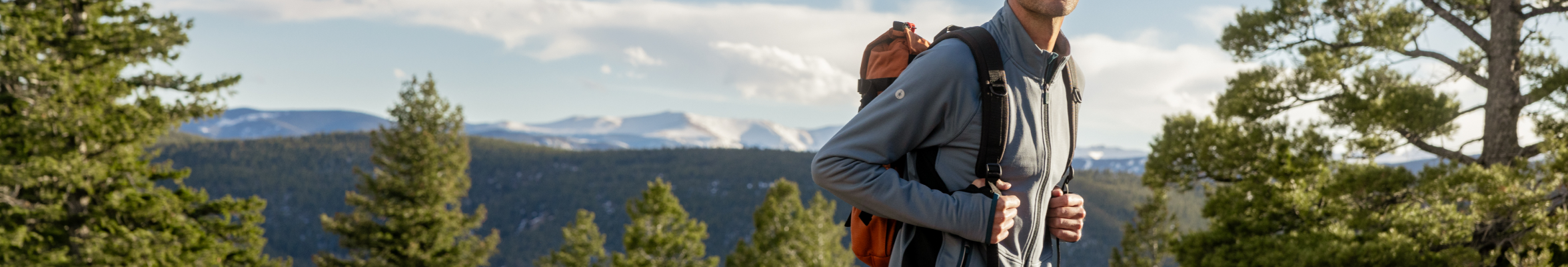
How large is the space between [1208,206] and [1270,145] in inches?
62.2

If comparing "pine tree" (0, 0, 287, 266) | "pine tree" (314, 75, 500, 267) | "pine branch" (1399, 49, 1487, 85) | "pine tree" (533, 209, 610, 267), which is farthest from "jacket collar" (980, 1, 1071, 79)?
"pine tree" (533, 209, 610, 267)

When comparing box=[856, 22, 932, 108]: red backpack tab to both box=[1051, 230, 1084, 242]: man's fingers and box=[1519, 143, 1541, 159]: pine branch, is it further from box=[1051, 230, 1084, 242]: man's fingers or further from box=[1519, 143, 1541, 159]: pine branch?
box=[1519, 143, 1541, 159]: pine branch

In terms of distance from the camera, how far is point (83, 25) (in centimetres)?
1511

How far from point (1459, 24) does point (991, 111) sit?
15.2 meters

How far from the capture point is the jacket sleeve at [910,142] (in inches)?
70.5

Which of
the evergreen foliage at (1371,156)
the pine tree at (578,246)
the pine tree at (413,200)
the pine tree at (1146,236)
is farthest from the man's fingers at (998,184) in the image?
the pine tree at (578,246)

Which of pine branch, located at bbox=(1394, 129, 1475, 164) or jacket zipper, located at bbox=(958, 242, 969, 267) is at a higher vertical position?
pine branch, located at bbox=(1394, 129, 1475, 164)

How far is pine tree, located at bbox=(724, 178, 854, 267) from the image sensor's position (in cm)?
3869

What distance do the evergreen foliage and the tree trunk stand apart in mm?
22

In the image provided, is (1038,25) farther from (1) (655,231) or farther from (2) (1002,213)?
(1) (655,231)

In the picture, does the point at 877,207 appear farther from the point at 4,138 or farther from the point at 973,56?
the point at 4,138

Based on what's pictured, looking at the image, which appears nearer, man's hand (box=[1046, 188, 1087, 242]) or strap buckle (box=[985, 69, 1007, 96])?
strap buckle (box=[985, 69, 1007, 96])

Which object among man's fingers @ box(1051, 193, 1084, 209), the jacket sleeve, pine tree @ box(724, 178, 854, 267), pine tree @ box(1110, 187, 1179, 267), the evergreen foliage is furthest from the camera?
pine tree @ box(1110, 187, 1179, 267)

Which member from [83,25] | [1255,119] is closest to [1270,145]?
[1255,119]
